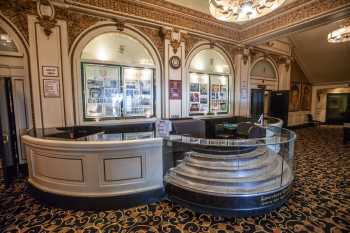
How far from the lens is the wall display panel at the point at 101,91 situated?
15.6ft

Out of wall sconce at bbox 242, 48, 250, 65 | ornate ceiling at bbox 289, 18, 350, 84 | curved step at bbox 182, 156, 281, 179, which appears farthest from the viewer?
ornate ceiling at bbox 289, 18, 350, 84

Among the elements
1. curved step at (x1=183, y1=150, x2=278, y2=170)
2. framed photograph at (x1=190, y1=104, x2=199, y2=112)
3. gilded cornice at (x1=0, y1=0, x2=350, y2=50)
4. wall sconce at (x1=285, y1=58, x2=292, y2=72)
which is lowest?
curved step at (x1=183, y1=150, x2=278, y2=170)

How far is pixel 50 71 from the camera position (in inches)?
163

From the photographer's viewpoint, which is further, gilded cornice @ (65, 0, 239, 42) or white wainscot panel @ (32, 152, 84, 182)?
gilded cornice @ (65, 0, 239, 42)

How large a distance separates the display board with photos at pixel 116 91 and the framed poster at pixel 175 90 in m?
0.65

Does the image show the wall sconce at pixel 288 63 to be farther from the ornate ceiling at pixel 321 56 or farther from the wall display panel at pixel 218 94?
the wall display panel at pixel 218 94

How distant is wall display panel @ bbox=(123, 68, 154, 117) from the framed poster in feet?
2.10

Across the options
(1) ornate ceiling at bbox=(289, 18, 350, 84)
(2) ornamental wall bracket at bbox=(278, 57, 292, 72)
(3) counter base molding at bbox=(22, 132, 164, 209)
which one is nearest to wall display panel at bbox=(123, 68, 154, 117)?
(3) counter base molding at bbox=(22, 132, 164, 209)

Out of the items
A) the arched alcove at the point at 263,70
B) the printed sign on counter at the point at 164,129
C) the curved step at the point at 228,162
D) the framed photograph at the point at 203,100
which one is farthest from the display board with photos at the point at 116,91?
the arched alcove at the point at 263,70

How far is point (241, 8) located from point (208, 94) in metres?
3.75

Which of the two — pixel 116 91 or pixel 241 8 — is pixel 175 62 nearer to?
pixel 116 91

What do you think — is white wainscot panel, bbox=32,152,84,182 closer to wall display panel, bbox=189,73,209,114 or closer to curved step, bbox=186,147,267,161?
curved step, bbox=186,147,267,161

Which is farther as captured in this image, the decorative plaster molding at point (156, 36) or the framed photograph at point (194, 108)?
the framed photograph at point (194, 108)

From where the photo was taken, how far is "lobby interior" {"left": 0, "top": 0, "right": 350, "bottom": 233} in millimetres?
2570
